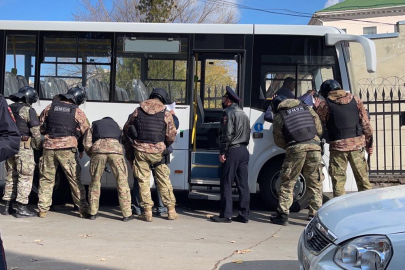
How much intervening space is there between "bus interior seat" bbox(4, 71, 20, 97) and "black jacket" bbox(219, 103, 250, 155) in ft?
12.2

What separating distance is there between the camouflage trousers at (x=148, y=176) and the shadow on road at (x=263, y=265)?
7.49ft

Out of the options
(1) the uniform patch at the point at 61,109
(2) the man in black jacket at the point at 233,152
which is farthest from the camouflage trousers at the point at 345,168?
(1) the uniform patch at the point at 61,109

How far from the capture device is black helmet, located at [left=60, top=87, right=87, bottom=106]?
760cm

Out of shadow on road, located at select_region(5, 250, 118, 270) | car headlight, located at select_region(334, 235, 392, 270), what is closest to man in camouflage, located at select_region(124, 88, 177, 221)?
shadow on road, located at select_region(5, 250, 118, 270)

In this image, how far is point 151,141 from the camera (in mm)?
7375

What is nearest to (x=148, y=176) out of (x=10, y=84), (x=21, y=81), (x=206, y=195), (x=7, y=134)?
(x=206, y=195)

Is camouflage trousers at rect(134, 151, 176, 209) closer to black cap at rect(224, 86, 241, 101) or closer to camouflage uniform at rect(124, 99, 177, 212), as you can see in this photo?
camouflage uniform at rect(124, 99, 177, 212)

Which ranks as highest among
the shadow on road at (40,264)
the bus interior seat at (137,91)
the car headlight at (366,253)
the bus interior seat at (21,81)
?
the bus interior seat at (21,81)

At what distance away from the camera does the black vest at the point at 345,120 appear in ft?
23.7

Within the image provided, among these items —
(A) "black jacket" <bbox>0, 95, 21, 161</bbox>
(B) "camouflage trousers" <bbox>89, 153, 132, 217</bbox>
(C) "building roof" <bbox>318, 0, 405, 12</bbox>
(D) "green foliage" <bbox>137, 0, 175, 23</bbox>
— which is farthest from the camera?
(C) "building roof" <bbox>318, 0, 405, 12</bbox>

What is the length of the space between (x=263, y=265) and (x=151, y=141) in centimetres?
274

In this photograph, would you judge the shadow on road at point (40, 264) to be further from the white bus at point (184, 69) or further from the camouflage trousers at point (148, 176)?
the white bus at point (184, 69)

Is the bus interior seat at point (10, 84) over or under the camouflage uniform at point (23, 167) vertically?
over

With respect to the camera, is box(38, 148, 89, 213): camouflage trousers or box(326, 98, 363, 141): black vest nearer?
box(326, 98, 363, 141): black vest
